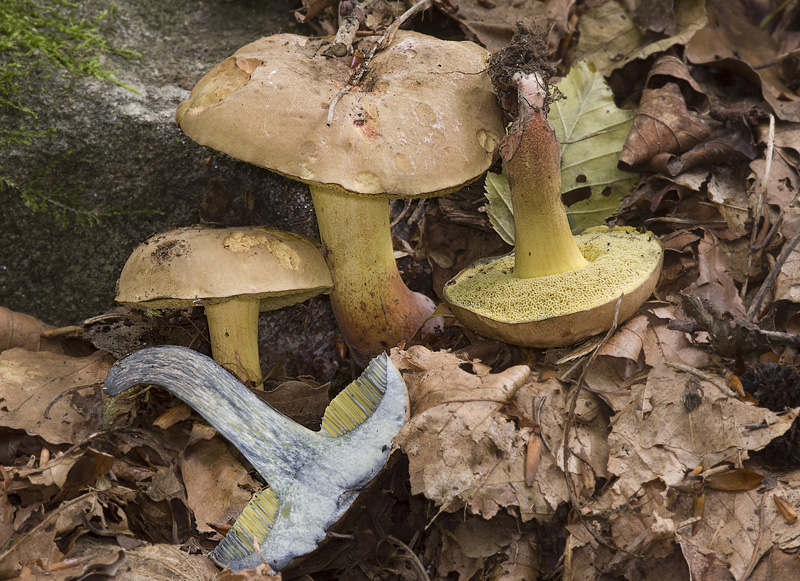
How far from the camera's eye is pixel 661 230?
282 centimetres

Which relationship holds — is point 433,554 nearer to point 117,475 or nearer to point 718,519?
point 718,519

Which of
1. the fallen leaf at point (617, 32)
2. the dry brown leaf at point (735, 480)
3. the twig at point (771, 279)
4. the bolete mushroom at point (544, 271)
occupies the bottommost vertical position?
the dry brown leaf at point (735, 480)

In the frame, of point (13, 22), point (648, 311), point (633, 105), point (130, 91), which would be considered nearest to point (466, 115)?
point (648, 311)

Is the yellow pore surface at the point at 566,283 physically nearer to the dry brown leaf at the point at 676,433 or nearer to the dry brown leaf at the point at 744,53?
the dry brown leaf at the point at 676,433

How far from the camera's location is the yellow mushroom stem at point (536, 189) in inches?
82.4

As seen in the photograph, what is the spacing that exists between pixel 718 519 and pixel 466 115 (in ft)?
4.86

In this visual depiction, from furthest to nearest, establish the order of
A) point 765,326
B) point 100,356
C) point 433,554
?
point 100,356 < point 765,326 < point 433,554

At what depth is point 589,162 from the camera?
2.88 m

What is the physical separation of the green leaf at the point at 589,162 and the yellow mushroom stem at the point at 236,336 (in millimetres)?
1141

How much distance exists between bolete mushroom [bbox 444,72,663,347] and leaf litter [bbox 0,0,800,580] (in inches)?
6.5

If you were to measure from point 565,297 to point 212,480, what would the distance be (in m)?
1.36

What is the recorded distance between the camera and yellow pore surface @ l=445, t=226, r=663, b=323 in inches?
82.7

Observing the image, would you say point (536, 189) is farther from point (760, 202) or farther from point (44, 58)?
point (44, 58)

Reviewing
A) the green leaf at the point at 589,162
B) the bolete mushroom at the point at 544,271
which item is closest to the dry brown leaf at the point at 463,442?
the bolete mushroom at the point at 544,271
